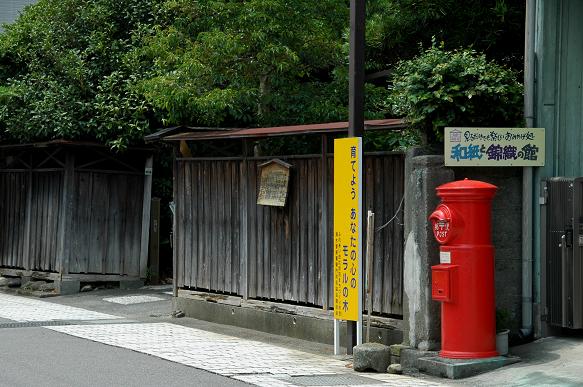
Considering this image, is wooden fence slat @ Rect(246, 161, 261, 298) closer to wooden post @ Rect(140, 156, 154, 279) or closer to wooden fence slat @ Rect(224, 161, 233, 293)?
wooden fence slat @ Rect(224, 161, 233, 293)

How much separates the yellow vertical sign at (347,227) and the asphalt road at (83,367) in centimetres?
208

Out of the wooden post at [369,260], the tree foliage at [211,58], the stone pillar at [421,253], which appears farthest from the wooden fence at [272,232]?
the tree foliage at [211,58]

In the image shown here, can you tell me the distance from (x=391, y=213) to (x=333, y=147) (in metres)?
1.54

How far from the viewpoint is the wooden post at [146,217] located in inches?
771

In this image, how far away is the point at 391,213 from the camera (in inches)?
453

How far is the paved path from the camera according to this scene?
32.6ft

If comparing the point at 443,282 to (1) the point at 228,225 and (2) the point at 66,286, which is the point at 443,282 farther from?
(2) the point at 66,286

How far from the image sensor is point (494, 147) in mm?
10469

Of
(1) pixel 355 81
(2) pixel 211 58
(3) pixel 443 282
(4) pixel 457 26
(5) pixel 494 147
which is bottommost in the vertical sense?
(3) pixel 443 282

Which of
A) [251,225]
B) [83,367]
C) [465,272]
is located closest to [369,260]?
[465,272]

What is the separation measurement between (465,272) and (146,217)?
10918 mm

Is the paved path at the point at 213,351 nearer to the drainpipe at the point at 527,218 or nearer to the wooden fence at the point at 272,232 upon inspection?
the wooden fence at the point at 272,232

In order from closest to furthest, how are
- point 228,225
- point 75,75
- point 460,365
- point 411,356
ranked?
point 460,365, point 411,356, point 228,225, point 75,75

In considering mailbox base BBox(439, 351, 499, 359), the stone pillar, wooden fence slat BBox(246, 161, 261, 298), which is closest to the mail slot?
the stone pillar
